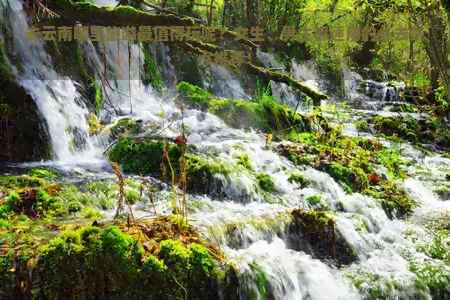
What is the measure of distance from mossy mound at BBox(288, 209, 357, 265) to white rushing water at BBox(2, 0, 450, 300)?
115mm

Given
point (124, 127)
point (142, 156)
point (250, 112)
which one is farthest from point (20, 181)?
point (250, 112)

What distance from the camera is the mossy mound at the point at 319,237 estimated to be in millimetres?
6859

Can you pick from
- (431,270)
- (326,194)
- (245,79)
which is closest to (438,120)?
(245,79)

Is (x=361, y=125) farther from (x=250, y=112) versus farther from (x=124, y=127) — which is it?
(x=124, y=127)

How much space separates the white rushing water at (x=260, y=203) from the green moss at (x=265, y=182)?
97mm

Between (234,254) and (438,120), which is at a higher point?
(234,254)

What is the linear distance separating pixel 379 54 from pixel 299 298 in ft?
80.3

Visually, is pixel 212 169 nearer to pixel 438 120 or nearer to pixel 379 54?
pixel 438 120

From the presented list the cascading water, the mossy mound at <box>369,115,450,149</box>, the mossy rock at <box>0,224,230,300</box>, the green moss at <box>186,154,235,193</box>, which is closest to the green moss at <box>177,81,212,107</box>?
the cascading water

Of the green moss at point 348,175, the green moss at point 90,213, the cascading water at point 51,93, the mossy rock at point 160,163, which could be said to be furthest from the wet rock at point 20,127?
the green moss at point 348,175

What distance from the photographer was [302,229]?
7.05m

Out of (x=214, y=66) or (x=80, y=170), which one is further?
(x=214, y=66)

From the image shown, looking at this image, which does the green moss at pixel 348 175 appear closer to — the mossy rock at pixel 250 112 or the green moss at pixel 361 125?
the mossy rock at pixel 250 112

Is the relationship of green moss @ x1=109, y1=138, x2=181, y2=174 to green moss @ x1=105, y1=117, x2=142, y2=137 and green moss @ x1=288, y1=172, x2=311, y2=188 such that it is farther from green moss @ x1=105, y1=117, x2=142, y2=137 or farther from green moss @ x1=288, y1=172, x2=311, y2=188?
green moss @ x1=288, y1=172, x2=311, y2=188
